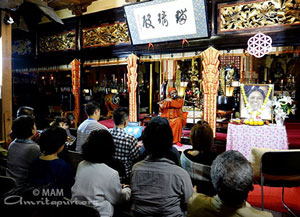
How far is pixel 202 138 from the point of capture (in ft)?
7.88

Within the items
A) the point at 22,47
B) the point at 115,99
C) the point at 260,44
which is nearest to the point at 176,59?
the point at 260,44

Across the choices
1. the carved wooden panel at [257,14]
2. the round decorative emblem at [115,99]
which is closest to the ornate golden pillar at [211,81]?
the carved wooden panel at [257,14]

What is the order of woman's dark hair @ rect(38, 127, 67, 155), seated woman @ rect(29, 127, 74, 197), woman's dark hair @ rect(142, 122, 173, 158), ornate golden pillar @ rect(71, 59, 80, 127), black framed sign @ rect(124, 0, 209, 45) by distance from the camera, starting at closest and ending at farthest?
woman's dark hair @ rect(142, 122, 173, 158) → seated woman @ rect(29, 127, 74, 197) → woman's dark hair @ rect(38, 127, 67, 155) → black framed sign @ rect(124, 0, 209, 45) → ornate golden pillar @ rect(71, 59, 80, 127)

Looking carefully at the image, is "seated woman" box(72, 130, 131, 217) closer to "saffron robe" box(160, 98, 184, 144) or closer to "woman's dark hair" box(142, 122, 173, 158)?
"woman's dark hair" box(142, 122, 173, 158)

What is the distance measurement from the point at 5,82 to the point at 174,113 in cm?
427

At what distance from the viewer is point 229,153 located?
4.91ft

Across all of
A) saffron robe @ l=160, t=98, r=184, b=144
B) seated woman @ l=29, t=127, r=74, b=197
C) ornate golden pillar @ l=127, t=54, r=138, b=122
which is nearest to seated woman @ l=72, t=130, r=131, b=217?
seated woman @ l=29, t=127, r=74, b=197

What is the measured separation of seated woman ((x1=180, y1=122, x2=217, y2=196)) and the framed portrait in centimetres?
335

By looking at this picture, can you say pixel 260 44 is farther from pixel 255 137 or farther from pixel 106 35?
pixel 106 35

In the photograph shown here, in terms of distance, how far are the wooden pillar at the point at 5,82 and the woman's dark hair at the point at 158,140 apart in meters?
3.97

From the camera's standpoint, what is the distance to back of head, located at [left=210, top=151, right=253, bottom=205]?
4.42 ft

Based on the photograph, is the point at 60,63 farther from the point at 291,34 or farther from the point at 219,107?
the point at 291,34

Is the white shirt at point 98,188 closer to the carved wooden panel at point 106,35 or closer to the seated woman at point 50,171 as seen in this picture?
the seated woman at point 50,171

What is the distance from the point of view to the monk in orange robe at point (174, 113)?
6645 mm
